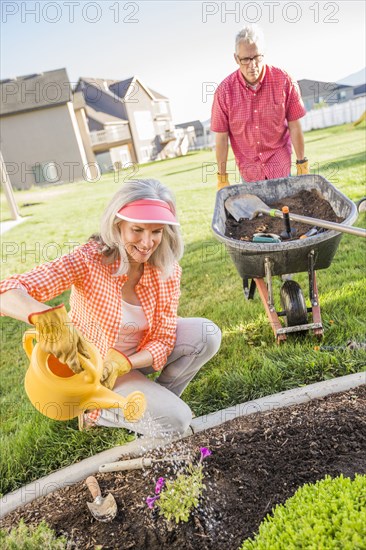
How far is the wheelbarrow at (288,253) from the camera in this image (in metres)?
2.54

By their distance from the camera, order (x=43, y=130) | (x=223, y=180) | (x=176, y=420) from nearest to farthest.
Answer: (x=176, y=420) → (x=223, y=180) → (x=43, y=130)

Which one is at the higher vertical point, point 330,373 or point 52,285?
point 52,285

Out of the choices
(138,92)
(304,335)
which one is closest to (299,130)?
(304,335)

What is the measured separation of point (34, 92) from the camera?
3356 cm

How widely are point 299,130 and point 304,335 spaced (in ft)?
5.31

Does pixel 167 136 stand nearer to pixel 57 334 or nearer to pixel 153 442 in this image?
pixel 153 442

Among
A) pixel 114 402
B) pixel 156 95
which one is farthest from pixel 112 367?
pixel 156 95

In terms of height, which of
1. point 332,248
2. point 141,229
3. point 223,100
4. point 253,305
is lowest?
point 253,305

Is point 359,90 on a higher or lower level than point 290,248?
lower

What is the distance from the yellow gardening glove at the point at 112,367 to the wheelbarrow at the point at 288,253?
941 mm

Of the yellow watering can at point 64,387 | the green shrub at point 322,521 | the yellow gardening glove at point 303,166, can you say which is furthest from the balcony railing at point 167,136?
the green shrub at point 322,521

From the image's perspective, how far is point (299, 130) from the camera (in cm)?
358

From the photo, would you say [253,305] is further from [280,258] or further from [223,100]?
[223,100]

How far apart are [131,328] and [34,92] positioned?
35523mm
